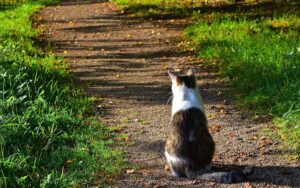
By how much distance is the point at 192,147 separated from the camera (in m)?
5.62

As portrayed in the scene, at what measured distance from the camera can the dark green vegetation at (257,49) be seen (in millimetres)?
7699

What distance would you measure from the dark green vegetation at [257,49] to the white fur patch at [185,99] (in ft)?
4.31

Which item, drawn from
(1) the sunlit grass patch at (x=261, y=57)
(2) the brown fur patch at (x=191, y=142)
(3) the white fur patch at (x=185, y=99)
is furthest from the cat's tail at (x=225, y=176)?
(1) the sunlit grass patch at (x=261, y=57)

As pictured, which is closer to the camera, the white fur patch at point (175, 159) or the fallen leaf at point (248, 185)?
the fallen leaf at point (248, 185)

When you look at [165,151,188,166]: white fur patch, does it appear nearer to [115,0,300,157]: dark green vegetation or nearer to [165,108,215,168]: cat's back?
[165,108,215,168]: cat's back

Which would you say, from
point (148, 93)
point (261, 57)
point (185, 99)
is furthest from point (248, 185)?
point (261, 57)

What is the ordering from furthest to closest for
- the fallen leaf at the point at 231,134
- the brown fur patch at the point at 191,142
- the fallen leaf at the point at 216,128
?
the fallen leaf at the point at 216,128
the fallen leaf at the point at 231,134
the brown fur patch at the point at 191,142

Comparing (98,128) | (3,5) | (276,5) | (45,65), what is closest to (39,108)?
(98,128)

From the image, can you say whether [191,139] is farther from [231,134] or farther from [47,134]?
[47,134]

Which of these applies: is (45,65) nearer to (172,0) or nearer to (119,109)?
(119,109)

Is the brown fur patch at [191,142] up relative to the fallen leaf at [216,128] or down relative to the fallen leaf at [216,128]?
up

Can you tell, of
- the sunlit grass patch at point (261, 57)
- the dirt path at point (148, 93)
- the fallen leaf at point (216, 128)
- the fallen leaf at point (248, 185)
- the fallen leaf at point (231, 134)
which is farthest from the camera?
the sunlit grass patch at point (261, 57)

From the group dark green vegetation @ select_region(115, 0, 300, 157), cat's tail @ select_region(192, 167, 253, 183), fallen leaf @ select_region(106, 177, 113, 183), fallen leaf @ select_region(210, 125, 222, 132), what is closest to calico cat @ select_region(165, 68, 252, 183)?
cat's tail @ select_region(192, 167, 253, 183)

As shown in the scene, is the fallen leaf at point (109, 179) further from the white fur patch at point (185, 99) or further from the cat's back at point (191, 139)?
the white fur patch at point (185, 99)
